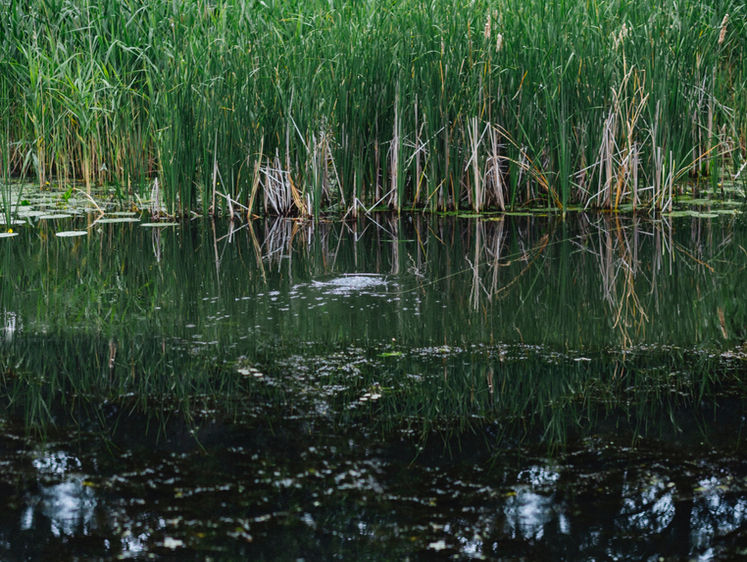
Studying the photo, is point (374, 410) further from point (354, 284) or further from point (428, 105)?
point (428, 105)

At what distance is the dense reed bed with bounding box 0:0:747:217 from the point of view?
5043mm

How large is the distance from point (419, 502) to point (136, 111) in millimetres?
5504

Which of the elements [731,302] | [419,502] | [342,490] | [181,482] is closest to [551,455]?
[419,502]

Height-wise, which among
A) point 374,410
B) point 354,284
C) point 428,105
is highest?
point 428,105

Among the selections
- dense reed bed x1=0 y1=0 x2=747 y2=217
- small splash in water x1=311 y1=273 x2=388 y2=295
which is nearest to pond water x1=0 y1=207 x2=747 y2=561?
small splash in water x1=311 y1=273 x2=388 y2=295

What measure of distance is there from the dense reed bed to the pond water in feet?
4.66

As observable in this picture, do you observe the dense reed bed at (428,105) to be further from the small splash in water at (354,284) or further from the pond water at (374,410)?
the small splash in water at (354,284)

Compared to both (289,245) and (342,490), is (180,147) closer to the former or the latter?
(289,245)

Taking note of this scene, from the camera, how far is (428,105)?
16.5 feet

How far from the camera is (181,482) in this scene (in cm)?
166

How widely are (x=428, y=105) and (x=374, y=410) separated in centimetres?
332

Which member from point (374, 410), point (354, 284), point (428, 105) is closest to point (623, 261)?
point (354, 284)

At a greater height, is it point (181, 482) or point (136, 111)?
point (136, 111)

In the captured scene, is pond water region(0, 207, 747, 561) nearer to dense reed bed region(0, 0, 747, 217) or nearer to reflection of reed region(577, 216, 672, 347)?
reflection of reed region(577, 216, 672, 347)
